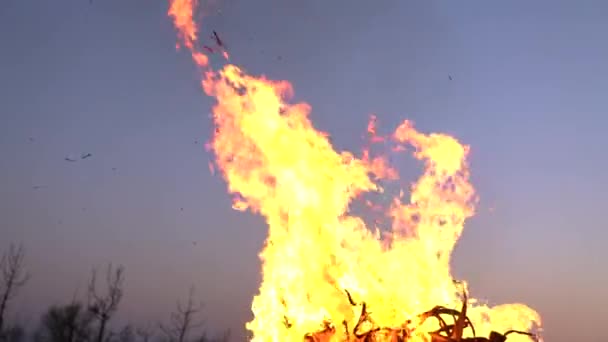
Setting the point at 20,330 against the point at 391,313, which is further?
the point at 20,330

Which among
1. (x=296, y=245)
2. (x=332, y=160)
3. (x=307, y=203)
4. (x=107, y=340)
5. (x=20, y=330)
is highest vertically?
(x=20, y=330)

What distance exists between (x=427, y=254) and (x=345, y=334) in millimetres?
4789

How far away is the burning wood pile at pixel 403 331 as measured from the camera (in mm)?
14648

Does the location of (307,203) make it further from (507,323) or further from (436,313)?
(507,323)

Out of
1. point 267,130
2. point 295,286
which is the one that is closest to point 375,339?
point 295,286

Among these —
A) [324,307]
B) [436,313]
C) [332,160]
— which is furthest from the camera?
[332,160]

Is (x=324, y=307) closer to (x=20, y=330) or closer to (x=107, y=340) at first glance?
(x=107, y=340)

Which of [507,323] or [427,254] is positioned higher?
[427,254]

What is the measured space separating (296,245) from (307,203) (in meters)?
1.36

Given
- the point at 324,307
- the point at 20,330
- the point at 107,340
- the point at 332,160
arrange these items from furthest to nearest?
1. the point at 20,330
2. the point at 107,340
3. the point at 332,160
4. the point at 324,307

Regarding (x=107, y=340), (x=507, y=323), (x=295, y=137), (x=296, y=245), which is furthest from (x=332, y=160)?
(x=107, y=340)

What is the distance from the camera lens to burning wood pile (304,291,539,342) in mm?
14648

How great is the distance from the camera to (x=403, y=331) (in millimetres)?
15469

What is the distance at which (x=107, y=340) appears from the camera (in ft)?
152
